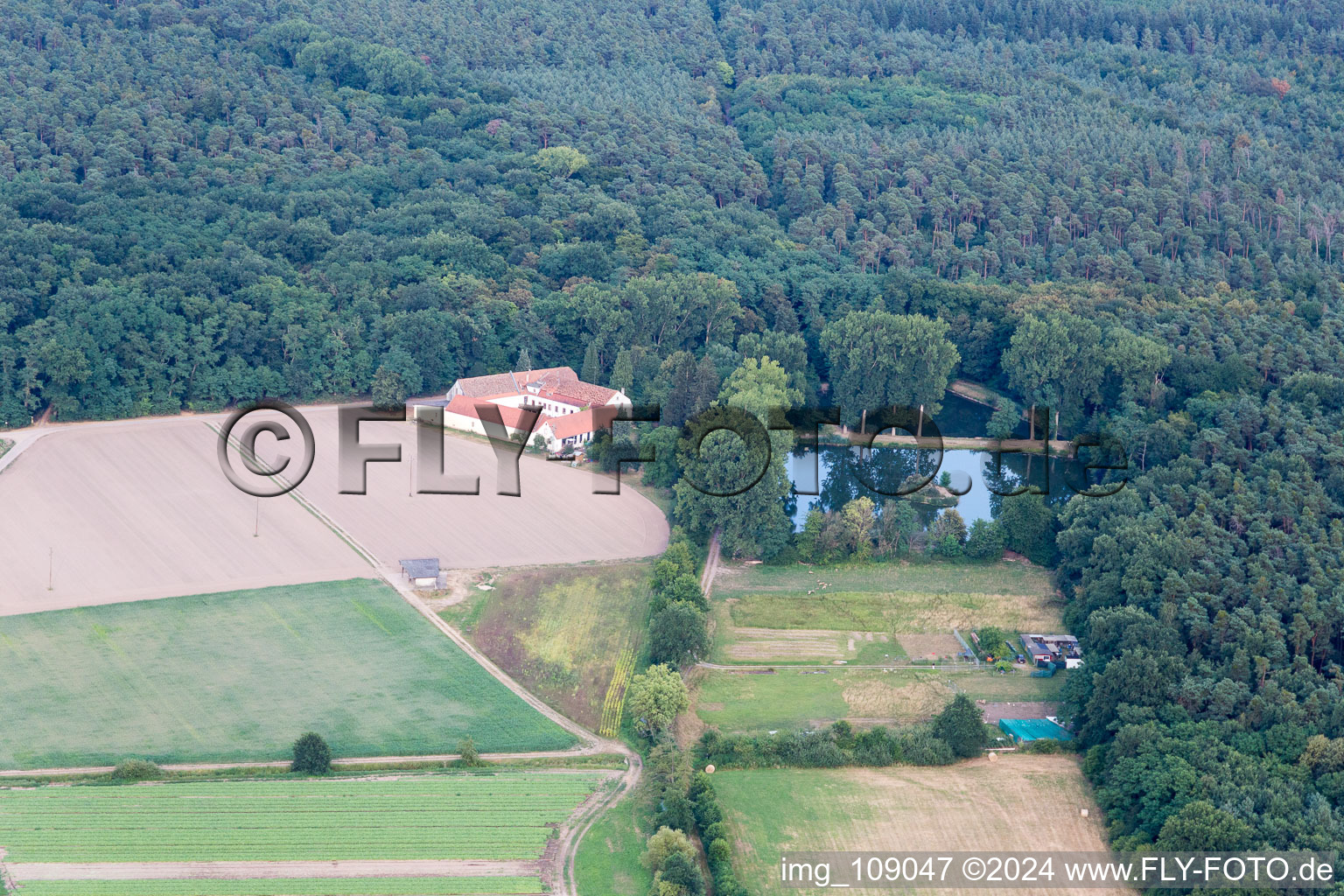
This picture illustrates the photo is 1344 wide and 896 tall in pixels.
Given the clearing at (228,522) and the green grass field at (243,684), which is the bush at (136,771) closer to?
the green grass field at (243,684)

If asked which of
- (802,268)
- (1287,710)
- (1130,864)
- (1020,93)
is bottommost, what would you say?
(1130,864)

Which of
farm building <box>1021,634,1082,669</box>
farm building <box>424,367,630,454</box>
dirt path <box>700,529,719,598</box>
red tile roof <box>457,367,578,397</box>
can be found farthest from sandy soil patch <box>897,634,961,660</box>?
red tile roof <box>457,367,578,397</box>

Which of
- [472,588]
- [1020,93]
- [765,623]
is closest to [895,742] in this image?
[765,623]

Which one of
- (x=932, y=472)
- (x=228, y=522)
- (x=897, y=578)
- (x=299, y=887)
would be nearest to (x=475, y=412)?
(x=228, y=522)

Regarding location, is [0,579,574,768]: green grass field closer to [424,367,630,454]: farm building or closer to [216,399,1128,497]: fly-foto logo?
[216,399,1128,497]: fly-foto logo

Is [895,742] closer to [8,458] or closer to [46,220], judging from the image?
[8,458]

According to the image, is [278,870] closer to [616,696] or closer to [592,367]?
[616,696]
